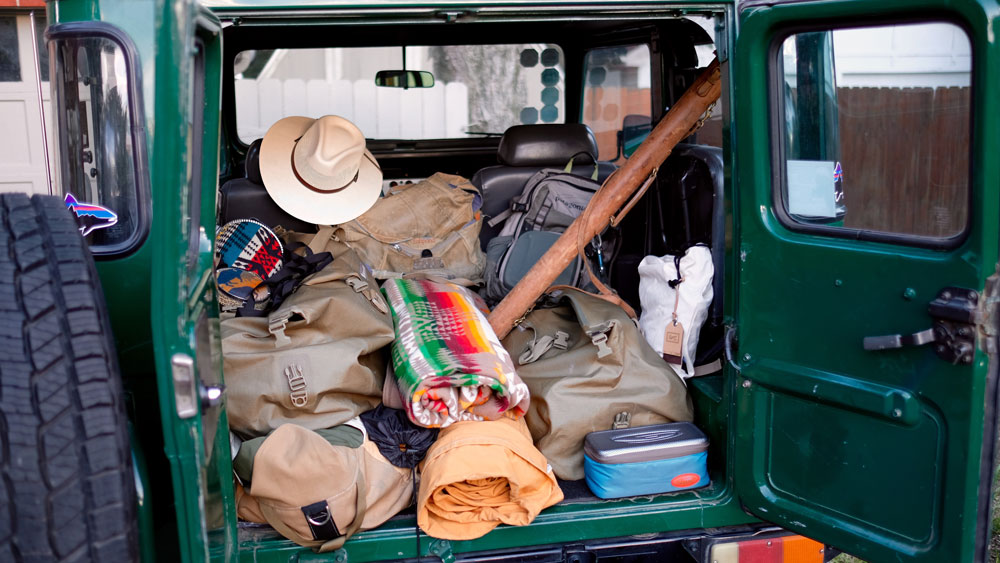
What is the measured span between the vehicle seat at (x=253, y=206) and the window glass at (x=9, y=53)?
4.36 m

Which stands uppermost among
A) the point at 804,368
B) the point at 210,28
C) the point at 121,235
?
the point at 210,28

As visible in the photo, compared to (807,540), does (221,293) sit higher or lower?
higher

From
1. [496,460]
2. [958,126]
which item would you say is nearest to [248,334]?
[496,460]

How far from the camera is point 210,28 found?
5.41ft

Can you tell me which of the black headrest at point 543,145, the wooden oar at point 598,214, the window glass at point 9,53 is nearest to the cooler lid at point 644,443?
the wooden oar at point 598,214

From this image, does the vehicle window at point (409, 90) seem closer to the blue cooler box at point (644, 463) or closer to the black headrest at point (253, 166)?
the black headrest at point (253, 166)

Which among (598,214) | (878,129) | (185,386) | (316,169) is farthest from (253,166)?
(878,129)

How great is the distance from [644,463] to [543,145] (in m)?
1.70

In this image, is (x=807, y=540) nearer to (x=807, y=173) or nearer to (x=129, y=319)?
(x=807, y=173)

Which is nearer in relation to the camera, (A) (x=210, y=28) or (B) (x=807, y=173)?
(A) (x=210, y=28)

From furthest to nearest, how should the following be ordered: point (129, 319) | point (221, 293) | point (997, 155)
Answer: point (221, 293)
point (129, 319)
point (997, 155)

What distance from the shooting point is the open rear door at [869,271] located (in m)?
1.66

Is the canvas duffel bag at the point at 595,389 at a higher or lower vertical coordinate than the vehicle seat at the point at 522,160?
lower

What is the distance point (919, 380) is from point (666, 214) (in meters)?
1.38
